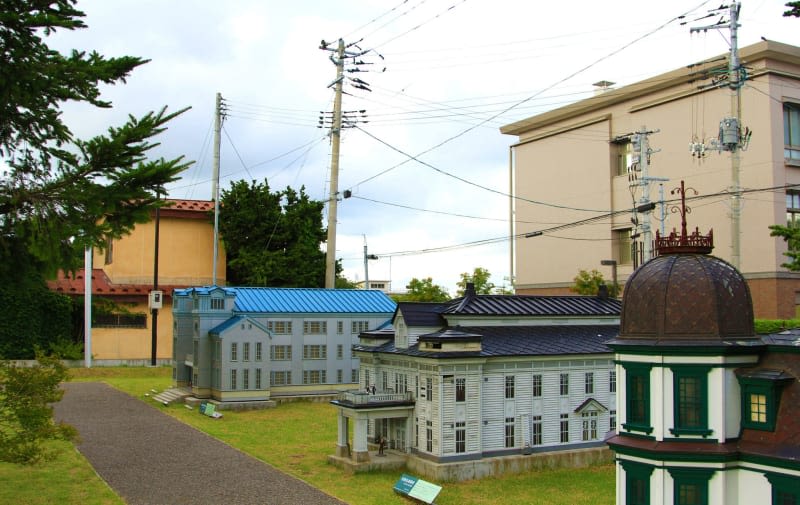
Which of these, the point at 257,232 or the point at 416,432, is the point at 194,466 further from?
the point at 257,232

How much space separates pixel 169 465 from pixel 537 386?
16.4 meters

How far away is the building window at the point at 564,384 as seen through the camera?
3547cm

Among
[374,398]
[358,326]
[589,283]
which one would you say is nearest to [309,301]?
[358,326]

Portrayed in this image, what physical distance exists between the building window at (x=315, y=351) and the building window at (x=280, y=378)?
1.76m

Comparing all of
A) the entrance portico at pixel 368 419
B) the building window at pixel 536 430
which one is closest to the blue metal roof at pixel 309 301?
the entrance portico at pixel 368 419

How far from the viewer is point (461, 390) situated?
32.5 meters

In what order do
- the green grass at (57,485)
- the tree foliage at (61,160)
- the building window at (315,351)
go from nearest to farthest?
the tree foliage at (61,160), the green grass at (57,485), the building window at (315,351)

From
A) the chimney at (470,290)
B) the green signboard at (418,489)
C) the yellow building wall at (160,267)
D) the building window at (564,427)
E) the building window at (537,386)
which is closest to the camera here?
the green signboard at (418,489)

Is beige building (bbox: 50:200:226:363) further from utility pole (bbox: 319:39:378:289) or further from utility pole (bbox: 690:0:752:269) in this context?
utility pole (bbox: 690:0:752:269)

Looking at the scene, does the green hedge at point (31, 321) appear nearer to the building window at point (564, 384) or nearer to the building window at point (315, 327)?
the building window at point (315, 327)

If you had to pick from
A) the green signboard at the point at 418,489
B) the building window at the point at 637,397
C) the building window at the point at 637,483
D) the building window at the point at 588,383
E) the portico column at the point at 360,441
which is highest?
the building window at the point at 637,397

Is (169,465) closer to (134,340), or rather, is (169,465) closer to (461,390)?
(461,390)

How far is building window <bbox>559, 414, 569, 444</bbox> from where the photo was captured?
35.2 m

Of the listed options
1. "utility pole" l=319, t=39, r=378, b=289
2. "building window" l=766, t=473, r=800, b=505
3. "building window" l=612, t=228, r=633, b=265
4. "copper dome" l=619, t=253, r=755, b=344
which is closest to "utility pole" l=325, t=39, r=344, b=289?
"utility pole" l=319, t=39, r=378, b=289
